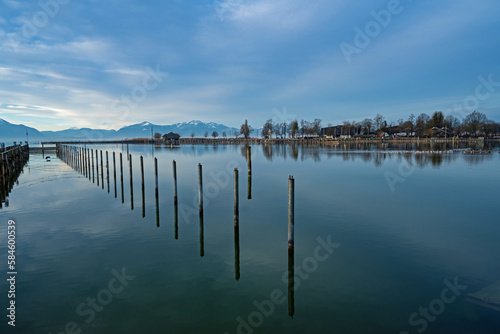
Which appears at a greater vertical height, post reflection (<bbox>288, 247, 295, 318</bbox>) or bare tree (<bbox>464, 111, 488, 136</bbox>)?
bare tree (<bbox>464, 111, 488, 136</bbox>)

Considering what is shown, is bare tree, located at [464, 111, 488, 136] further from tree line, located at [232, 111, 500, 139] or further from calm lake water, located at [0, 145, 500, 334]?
calm lake water, located at [0, 145, 500, 334]

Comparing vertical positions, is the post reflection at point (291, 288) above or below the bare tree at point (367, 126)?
below

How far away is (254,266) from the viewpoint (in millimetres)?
11586

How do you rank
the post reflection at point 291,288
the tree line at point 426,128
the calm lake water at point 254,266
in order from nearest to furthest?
the calm lake water at point 254,266
the post reflection at point 291,288
the tree line at point 426,128

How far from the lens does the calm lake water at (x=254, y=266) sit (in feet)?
27.8

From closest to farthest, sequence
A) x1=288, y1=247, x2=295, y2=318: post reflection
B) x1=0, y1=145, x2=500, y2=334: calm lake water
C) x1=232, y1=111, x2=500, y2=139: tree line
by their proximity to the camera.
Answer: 1. x1=0, y1=145, x2=500, y2=334: calm lake water
2. x1=288, y1=247, x2=295, y2=318: post reflection
3. x1=232, y1=111, x2=500, y2=139: tree line

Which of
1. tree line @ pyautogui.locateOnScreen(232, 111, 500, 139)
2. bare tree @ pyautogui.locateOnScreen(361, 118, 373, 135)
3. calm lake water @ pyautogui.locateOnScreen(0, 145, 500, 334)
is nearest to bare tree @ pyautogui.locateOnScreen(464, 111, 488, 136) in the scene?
tree line @ pyautogui.locateOnScreen(232, 111, 500, 139)

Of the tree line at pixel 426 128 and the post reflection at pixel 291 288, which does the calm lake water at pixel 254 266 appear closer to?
the post reflection at pixel 291 288

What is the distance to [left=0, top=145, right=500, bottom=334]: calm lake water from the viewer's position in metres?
8.47

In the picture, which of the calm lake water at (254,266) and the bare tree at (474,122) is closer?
the calm lake water at (254,266)

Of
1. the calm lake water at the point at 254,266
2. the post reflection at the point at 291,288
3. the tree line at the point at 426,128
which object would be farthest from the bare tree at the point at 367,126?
the post reflection at the point at 291,288

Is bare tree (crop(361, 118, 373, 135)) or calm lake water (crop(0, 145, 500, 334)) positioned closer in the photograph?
calm lake water (crop(0, 145, 500, 334))

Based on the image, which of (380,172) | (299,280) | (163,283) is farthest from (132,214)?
(380,172)

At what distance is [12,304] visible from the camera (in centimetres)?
906
